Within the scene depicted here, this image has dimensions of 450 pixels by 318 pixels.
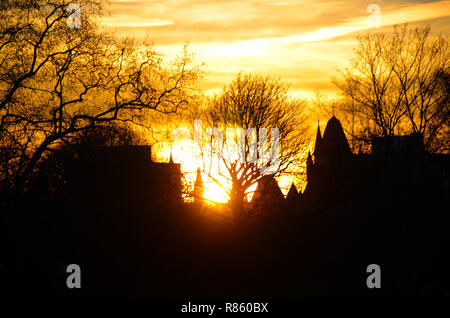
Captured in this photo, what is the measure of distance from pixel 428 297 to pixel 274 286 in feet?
14.5

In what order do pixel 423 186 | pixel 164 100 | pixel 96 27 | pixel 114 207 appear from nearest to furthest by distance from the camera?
1. pixel 114 207
2. pixel 96 27
3. pixel 164 100
4. pixel 423 186

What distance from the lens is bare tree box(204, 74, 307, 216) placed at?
42.1 metres

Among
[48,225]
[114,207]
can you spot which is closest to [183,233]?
[114,207]

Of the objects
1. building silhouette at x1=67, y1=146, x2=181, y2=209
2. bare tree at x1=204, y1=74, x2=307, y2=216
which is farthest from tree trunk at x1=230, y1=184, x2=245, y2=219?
building silhouette at x1=67, y1=146, x2=181, y2=209

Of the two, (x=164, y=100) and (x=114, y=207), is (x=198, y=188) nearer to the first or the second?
(x=164, y=100)

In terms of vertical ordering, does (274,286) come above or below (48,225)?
below

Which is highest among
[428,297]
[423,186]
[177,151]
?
[177,151]

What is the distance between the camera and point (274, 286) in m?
17.9

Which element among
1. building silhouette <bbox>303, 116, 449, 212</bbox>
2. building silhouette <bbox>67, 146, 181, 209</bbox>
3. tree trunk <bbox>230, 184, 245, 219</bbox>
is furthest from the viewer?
tree trunk <bbox>230, 184, 245, 219</bbox>

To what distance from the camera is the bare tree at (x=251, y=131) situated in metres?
42.1

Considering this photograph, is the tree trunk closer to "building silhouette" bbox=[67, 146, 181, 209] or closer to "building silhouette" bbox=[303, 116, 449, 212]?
"building silhouette" bbox=[303, 116, 449, 212]

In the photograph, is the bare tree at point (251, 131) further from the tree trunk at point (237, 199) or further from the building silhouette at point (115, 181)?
the building silhouette at point (115, 181)

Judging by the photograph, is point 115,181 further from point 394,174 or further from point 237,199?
point 237,199

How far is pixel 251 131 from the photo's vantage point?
43.0 metres
